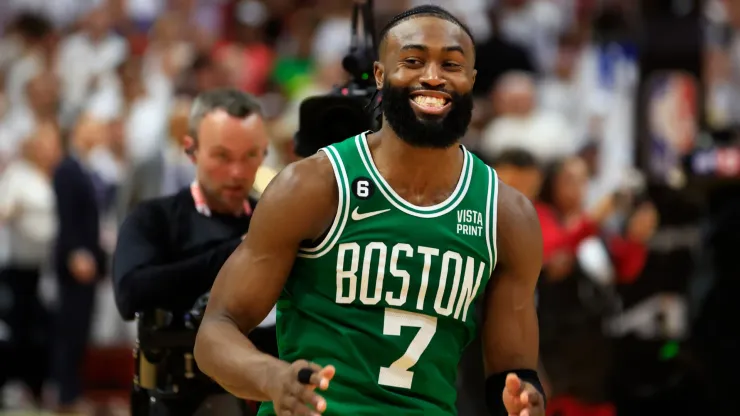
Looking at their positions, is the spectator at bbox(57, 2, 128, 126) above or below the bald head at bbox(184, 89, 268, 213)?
below

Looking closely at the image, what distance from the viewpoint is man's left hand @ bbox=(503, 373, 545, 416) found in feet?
12.0

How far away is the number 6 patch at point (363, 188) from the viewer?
3.82 meters

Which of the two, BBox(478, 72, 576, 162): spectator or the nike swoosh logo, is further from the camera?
BBox(478, 72, 576, 162): spectator

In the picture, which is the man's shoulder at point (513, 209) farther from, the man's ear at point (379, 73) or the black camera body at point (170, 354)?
the black camera body at point (170, 354)

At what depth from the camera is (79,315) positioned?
10242 millimetres

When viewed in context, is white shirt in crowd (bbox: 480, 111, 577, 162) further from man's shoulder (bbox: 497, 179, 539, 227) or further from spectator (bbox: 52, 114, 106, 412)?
man's shoulder (bbox: 497, 179, 539, 227)

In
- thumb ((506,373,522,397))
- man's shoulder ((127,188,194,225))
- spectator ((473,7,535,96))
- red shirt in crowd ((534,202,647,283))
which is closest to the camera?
thumb ((506,373,522,397))

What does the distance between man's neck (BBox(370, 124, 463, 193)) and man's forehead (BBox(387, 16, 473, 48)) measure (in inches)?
10.3

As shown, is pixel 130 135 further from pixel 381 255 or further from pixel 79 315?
pixel 381 255

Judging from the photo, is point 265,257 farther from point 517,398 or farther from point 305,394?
point 517,398

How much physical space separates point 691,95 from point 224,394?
18.8 ft

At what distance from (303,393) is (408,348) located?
56 centimetres

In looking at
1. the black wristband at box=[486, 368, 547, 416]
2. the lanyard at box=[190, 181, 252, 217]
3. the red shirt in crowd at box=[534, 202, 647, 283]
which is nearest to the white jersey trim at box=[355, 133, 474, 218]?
the black wristband at box=[486, 368, 547, 416]

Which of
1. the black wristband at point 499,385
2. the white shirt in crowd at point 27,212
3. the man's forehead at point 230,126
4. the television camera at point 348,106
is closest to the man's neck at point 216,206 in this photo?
the man's forehead at point 230,126
